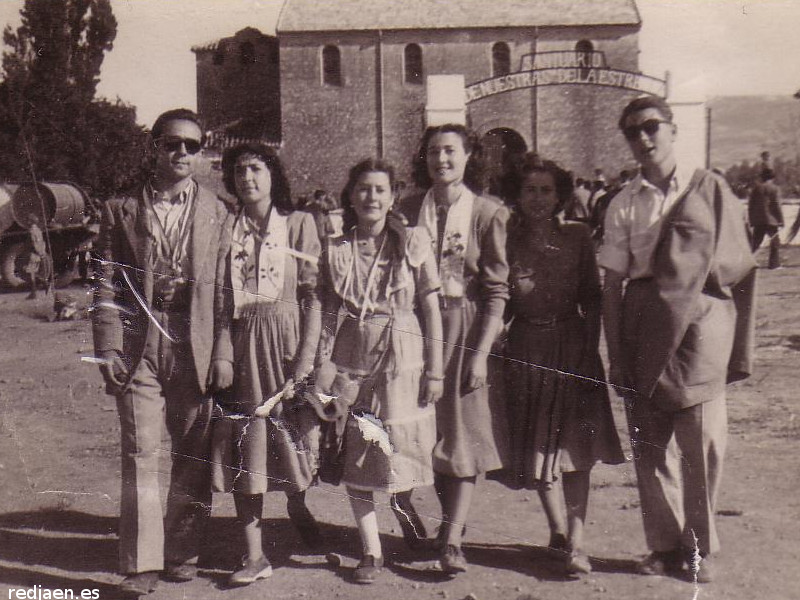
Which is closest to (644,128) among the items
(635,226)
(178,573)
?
(635,226)

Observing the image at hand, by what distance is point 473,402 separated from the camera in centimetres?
341

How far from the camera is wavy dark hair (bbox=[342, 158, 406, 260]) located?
3.28 meters

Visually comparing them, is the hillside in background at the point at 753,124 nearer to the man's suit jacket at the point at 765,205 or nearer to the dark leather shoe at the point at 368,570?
the man's suit jacket at the point at 765,205

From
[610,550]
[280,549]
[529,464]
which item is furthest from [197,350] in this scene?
[610,550]

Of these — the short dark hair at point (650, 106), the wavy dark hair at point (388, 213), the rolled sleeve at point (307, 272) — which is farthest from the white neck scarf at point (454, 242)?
the short dark hair at point (650, 106)

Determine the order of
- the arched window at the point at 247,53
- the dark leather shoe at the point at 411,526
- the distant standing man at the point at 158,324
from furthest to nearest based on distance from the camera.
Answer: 1. the arched window at the point at 247,53
2. the dark leather shoe at the point at 411,526
3. the distant standing man at the point at 158,324

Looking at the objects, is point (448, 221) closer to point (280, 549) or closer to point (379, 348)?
point (379, 348)

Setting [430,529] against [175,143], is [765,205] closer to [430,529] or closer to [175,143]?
[430,529]

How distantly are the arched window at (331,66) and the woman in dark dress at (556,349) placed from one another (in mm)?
1425

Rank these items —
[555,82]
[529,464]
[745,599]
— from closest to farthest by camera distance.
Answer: [745,599], [529,464], [555,82]

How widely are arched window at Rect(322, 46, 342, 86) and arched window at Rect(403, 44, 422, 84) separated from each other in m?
0.36

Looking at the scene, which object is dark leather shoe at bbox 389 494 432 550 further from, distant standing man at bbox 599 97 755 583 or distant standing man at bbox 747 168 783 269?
distant standing man at bbox 747 168 783 269

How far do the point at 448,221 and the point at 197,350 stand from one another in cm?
112

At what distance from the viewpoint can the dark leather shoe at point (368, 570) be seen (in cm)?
338
